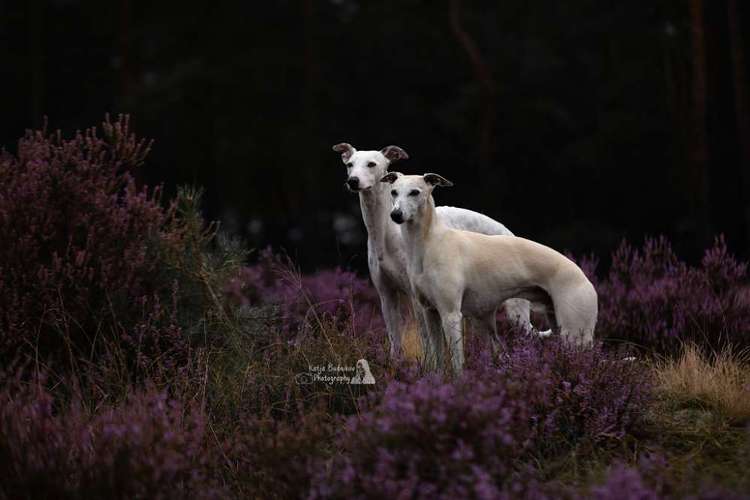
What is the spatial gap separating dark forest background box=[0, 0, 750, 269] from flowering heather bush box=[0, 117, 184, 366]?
15262 mm

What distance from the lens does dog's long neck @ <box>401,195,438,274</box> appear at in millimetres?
5777

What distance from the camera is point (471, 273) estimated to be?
5793 millimetres

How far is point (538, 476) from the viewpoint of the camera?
4215 mm

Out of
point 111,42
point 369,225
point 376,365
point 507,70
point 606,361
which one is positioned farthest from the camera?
point 111,42

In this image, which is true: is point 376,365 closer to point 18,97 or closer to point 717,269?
point 717,269

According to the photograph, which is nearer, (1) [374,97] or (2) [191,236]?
(2) [191,236]

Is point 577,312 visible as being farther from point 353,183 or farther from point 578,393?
point 353,183

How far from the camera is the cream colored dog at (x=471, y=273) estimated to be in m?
5.65

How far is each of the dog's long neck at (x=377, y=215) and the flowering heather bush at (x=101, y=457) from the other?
8.17ft

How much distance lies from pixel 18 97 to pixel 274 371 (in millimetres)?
22938

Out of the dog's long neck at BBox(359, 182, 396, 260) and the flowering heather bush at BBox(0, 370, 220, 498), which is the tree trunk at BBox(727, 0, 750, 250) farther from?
the flowering heather bush at BBox(0, 370, 220, 498)

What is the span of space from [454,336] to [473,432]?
1.80m

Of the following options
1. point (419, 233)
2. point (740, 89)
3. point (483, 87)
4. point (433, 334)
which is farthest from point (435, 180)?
point (483, 87)

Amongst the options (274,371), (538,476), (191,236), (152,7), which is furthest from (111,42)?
(538,476)
